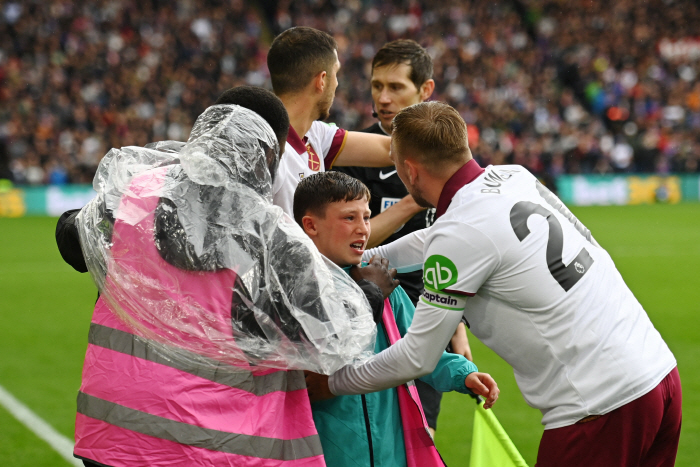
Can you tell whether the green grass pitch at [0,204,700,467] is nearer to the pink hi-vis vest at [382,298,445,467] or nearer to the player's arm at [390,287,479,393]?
the player's arm at [390,287,479,393]

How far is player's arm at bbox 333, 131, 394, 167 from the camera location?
11.6ft

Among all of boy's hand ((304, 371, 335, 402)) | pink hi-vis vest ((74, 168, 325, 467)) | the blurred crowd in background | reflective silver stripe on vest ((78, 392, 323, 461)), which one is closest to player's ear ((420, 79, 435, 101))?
boy's hand ((304, 371, 335, 402))

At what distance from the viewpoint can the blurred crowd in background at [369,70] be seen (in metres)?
21.5

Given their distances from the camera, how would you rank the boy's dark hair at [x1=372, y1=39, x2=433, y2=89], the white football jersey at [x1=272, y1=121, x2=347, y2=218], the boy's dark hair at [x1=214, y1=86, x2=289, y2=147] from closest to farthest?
1. the boy's dark hair at [x1=214, y1=86, x2=289, y2=147]
2. the white football jersey at [x1=272, y1=121, x2=347, y2=218]
3. the boy's dark hair at [x1=372, y1=39, x2=433, y2=89]

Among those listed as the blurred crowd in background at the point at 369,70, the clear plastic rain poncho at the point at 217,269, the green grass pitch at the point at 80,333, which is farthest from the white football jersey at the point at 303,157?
the blurred crowd in background at the point at 369,70

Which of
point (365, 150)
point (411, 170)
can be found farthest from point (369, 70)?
point (411, 170)

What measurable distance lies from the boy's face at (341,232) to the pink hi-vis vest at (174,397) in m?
0.59

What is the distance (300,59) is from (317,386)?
4.99ft

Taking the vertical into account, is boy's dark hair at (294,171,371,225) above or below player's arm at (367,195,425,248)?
above

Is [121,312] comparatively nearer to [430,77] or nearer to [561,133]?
[430,77]

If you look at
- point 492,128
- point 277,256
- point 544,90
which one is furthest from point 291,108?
point 544,90

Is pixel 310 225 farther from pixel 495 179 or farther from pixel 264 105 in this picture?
pixel 495 179

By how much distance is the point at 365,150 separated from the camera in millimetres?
3543

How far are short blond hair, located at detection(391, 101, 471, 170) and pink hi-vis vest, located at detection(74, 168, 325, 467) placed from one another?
2.93 ft
